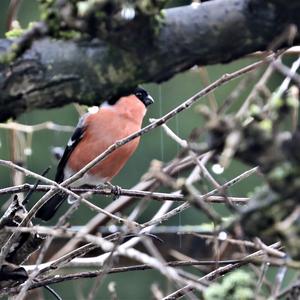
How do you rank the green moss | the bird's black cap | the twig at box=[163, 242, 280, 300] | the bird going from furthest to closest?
the bird's black cap, the bird, the twig at box=[163, 242, 280, 300], the green moss

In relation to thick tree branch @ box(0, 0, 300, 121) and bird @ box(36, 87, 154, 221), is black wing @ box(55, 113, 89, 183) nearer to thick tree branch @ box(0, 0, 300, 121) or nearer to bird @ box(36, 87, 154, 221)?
bird @ box(36, 87, 154, 221)

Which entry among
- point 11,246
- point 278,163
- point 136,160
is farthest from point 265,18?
point 136,160

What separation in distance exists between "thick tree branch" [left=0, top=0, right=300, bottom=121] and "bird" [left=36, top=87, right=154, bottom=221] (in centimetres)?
262

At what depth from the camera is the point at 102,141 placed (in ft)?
13.7

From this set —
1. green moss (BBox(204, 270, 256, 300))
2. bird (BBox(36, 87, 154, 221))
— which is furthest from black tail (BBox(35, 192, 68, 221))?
green moss (BBox(204, 270, 256, 300))

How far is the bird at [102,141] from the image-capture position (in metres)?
4.16

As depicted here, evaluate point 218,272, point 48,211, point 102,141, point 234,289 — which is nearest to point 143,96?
point 102,141

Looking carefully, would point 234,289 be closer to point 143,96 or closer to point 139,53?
point 139,53

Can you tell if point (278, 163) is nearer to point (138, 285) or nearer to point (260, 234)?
point (260, 234)

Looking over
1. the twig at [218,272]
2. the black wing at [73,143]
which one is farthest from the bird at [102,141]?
the twig at [218,272]

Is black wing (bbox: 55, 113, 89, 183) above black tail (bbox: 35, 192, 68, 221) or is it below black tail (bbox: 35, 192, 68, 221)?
above

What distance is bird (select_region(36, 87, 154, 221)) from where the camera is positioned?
4156 mm

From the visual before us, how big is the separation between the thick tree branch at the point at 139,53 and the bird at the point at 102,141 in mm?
2617

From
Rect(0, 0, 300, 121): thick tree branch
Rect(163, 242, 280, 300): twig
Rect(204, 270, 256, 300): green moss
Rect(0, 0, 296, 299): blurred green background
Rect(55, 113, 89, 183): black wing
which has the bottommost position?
Rect(0, 0, 296, 299): blurred green background
